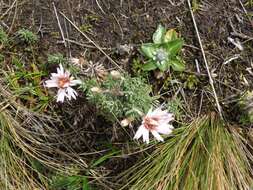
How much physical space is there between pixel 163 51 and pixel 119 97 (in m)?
0.30

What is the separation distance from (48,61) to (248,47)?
0.88 metres

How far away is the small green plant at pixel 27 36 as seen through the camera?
2.32 m

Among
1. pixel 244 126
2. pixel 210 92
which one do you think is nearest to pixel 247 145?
pixel 244 126

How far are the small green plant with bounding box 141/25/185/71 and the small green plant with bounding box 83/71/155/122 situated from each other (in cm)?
13

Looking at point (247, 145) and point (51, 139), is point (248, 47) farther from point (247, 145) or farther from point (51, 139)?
point (51, 139)

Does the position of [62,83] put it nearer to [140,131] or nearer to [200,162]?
[140,131]

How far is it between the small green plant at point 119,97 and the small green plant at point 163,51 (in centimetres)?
13

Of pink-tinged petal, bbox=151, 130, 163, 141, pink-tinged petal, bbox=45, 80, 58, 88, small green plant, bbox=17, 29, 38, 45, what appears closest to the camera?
pink-tinged petal, bbox=151, 130, 163, 141

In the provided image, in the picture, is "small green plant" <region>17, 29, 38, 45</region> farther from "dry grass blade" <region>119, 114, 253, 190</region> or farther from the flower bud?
"dry grass blade" <region>119, 114, 253, 190</region>

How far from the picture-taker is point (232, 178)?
2.12 m

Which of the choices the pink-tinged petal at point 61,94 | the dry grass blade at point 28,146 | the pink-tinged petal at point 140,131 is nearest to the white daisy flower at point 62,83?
the pink-tinged petal at point 61,94

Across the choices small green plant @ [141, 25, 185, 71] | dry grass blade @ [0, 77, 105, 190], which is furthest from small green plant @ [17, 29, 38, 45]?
small green plant @ [141, 25, 185, 71]

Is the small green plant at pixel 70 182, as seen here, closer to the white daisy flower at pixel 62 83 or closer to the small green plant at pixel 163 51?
the white daisy flower at pixel 62 83

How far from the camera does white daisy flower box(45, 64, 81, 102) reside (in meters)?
2.18
